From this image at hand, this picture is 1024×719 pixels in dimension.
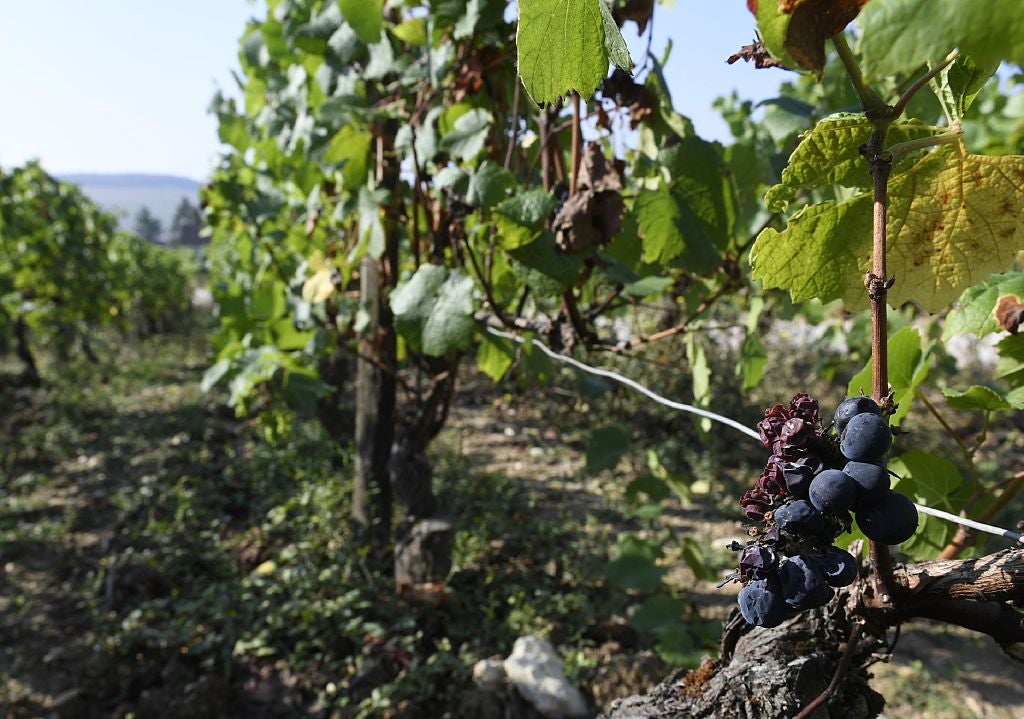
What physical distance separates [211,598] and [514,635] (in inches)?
58.4

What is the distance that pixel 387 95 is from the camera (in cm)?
233

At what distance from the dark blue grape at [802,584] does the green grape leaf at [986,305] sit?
471 mm

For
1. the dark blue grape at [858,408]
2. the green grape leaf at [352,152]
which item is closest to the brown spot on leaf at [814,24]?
the dark blue grape at [858,408]

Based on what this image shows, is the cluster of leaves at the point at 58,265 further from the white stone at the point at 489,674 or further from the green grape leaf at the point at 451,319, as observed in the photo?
the green grape leaf at the point at 451,319

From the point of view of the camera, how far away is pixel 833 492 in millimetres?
500

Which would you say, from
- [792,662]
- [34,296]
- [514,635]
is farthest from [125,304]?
[792,662]

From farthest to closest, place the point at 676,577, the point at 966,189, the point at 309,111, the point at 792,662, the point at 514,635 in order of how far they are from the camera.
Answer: the point at 676,577, the point at 514,635, the point at 309,111, the point at 792,662, the point at 966,189

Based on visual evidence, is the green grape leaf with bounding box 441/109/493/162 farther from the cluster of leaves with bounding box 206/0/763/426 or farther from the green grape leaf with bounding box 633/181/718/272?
the green grape leaf with bounding box 633/181/718/272

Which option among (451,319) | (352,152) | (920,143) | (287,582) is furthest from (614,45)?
(287,582)

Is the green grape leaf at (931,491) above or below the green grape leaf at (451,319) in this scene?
below

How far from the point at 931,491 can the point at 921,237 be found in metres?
0.41

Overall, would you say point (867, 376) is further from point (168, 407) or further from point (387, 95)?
point (168, 407)

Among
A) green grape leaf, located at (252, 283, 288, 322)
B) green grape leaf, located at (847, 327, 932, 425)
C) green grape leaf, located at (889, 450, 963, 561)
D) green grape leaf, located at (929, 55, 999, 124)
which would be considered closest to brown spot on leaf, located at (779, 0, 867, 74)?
green grape leaf, located at (929, 55, 999, 124)

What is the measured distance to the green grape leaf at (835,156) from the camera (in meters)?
0.58
